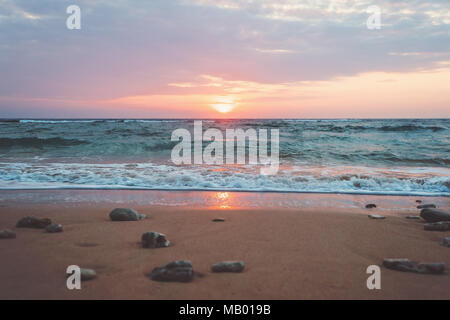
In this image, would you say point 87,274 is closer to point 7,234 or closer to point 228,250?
point 228,250

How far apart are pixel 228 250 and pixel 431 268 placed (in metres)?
1.76

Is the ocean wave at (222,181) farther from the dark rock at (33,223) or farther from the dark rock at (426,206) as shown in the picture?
the dark rock at (33,223)

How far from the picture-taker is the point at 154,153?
13797 mm

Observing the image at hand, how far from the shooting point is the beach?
2346 millimetres

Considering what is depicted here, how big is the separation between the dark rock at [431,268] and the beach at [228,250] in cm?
6

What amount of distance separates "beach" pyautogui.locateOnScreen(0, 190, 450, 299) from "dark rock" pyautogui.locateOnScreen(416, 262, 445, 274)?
0.06 m

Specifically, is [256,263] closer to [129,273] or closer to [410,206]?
[129,273]

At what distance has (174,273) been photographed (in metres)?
2.47

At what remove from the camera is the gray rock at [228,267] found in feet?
8.68

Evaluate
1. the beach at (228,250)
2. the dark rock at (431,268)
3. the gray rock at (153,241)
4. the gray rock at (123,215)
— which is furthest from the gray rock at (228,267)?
the gray rock at (123,215)

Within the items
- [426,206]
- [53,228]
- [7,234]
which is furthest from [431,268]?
[7,234]
